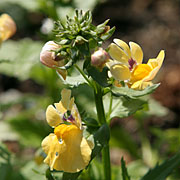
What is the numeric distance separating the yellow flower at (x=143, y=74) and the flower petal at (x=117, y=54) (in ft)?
0.15

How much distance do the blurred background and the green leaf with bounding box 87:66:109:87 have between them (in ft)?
1.33

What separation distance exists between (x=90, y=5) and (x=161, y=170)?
4.09 feet

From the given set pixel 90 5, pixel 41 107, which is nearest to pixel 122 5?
pixel 90 5

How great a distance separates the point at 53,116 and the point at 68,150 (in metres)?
0.11

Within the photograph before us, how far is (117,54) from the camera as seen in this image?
3.71 ft

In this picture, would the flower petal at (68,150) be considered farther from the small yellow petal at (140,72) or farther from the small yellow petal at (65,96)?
the small yellow petal at (140,72)

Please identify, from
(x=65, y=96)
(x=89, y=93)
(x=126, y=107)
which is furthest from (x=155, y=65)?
(x=89, y=93)

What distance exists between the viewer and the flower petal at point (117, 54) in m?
1.12

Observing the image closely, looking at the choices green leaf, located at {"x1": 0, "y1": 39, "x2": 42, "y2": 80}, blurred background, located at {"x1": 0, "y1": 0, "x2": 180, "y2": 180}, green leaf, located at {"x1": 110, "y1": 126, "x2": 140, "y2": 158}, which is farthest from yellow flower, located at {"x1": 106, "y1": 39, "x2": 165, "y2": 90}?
Answer: green leaf, located at {"x1": 110, "y1": 126, "x2": 140, "y2": 158}

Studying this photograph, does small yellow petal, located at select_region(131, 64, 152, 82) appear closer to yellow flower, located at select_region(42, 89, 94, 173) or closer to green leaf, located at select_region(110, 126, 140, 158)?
yellow flower, located at select_region(42, 89, 94, 173)

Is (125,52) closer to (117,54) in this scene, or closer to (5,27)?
(117,54)

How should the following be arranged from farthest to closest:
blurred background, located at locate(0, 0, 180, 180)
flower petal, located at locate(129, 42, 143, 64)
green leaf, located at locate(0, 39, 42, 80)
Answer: green leaf, located at locate(0, 39, 42, 80)
blurred background, located at locate(0, 0, 180, 180)
flower petal, located at locate(129, 42, 143, 64)

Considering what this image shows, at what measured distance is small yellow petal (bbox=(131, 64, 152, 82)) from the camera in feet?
3.70

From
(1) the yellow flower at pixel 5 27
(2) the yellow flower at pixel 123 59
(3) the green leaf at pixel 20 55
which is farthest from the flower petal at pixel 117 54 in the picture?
(3) the green leaf at pixel 20 55
